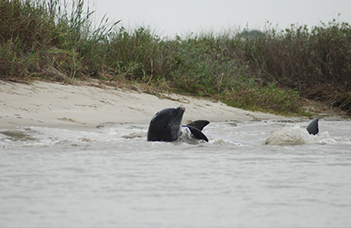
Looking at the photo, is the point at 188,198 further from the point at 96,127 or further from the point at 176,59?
the point at 176,59

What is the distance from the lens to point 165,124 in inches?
207

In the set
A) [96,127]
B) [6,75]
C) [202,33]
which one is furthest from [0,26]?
[202,33]

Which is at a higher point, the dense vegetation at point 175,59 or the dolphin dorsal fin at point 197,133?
the dense vegetation at point 175,59

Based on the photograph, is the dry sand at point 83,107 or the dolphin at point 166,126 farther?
the dry sand at point 83,107

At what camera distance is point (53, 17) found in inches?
390

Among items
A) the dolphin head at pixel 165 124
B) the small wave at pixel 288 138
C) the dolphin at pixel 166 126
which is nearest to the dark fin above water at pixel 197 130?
the dolphin at pixel 166 126

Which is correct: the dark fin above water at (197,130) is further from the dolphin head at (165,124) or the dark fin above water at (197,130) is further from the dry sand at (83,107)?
the dry sand at (83,107)

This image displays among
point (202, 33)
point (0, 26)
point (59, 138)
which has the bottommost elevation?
point (59, 138)

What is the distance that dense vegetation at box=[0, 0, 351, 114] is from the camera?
8.95m

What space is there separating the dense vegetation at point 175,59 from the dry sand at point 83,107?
57 cm

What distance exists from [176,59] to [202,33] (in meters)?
5.33

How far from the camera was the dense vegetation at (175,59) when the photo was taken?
895 centimetres

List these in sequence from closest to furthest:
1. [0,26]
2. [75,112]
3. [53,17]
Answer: [75,112]
[0,26]
[53,17]

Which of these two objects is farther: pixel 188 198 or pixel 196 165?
pixel 196 165
